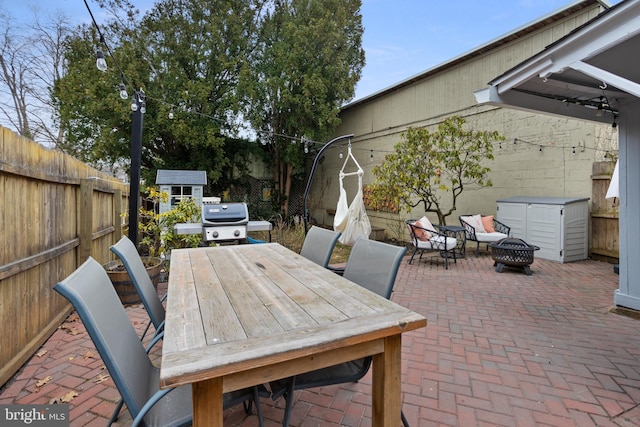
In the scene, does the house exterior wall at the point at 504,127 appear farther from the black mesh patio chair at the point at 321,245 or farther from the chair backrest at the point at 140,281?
the chair backrest at the point at 140,281

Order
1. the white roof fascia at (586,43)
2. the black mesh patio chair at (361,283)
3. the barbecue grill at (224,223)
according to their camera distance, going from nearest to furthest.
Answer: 1. the black mesh patio chair at (361,283)
2. the white roof fascia at (586,43)
3. the barbecue grill at (224,223)

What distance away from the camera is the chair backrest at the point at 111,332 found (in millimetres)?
918

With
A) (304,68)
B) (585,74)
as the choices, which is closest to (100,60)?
(585,74)

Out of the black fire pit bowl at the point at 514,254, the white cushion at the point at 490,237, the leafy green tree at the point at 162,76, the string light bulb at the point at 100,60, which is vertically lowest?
the black fire pit bowl at the point at 514,254

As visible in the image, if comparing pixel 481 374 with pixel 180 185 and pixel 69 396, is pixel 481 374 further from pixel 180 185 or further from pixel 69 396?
pixel 180 185

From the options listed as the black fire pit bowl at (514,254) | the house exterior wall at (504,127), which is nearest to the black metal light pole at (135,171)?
the black fire pit bowl at (514,254)

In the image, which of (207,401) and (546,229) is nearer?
(207,401)

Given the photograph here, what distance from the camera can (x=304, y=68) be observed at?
9125 mm

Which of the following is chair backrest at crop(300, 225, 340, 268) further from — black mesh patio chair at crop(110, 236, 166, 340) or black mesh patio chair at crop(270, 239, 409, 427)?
black mesh patio chair at crop(110, 236, 166, 340)

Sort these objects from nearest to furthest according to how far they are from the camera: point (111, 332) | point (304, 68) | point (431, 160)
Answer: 1. point (111, 332)
2. point (431, 160)
3. point (304, 68)

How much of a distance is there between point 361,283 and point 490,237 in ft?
15.8

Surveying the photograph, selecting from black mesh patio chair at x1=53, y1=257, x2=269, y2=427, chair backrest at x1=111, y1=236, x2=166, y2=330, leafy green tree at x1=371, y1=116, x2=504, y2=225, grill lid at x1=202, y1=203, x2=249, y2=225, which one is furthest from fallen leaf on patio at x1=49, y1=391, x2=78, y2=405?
leafy green tree at x1=371, y1=116, x2=504, y2=225

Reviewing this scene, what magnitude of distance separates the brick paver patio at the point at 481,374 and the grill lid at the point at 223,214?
1.30m

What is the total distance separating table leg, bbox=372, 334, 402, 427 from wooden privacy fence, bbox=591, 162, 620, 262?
5.67 meters
